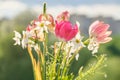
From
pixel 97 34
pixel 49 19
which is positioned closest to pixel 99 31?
pixel 97 34

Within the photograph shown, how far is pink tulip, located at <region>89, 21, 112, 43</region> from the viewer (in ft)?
4.44

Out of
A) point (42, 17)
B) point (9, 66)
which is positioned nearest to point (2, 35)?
point (9, 66)

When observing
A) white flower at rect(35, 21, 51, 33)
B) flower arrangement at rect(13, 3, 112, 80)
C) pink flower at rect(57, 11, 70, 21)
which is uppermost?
pink flower at rect(57, 11, 70, 21)

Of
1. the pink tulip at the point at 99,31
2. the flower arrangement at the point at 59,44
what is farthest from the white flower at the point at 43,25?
the pink tulip at the point at 99,31

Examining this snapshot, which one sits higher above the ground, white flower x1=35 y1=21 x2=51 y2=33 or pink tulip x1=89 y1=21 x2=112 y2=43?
white flower x1=35 y1=21 x2=51 y2=33

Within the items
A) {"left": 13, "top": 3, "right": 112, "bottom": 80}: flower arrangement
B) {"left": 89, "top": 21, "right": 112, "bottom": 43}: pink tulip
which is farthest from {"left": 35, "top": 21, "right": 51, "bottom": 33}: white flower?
{"left": 89, "top": 21, "right": 112, "bottom": 43}: pink tulip

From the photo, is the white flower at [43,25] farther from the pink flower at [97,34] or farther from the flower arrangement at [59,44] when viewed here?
the pink flower at [97,34]

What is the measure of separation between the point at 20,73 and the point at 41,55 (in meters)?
11.7

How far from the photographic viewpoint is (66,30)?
1312 mm

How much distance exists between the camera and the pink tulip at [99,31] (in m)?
1.35

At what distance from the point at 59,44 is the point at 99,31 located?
108 mm

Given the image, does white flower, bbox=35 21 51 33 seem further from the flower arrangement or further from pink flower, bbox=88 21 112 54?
pink flower, bbox=88 21 112 54

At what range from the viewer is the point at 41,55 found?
1.36 m

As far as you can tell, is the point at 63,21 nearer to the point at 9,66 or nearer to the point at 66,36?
the point at 66,36
